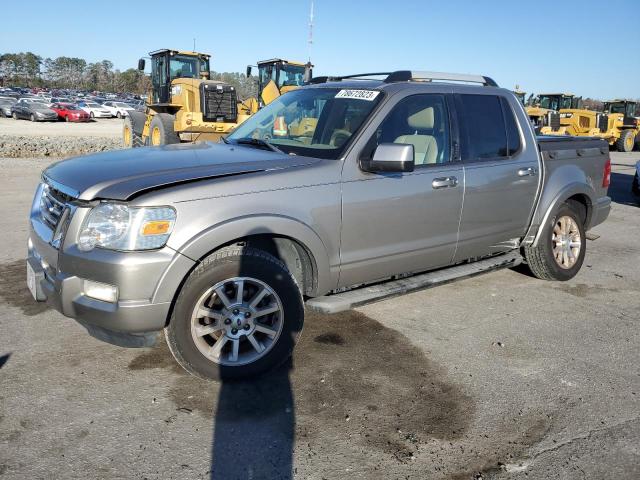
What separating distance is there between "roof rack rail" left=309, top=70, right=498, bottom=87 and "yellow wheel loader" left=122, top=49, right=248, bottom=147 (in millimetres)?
10215

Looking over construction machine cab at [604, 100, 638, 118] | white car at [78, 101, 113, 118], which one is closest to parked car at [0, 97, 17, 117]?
white car at [78, 101, 113, 118]

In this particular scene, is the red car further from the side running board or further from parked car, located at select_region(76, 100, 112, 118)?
the side running board

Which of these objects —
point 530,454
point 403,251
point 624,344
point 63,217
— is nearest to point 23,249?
point 63,217

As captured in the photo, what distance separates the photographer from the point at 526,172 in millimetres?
5004

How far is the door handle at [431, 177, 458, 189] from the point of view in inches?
167

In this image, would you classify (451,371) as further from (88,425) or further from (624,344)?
(88,425)

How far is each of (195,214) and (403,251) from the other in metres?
1.71

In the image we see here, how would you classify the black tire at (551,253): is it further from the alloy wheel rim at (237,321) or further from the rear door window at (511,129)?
the alloy wheel rim at (237,321)

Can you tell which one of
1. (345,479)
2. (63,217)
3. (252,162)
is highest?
(252,162)

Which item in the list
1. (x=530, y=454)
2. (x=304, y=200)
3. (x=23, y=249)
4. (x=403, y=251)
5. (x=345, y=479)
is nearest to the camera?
(x=345, y=479)

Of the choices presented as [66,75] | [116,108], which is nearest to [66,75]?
[66,75]

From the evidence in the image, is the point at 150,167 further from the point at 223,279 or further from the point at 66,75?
the point at 66,75

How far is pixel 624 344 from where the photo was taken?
4324 mm

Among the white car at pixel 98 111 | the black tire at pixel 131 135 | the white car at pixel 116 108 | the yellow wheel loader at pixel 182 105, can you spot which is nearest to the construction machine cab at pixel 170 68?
the yellow wheel loader at pixel 182 105
